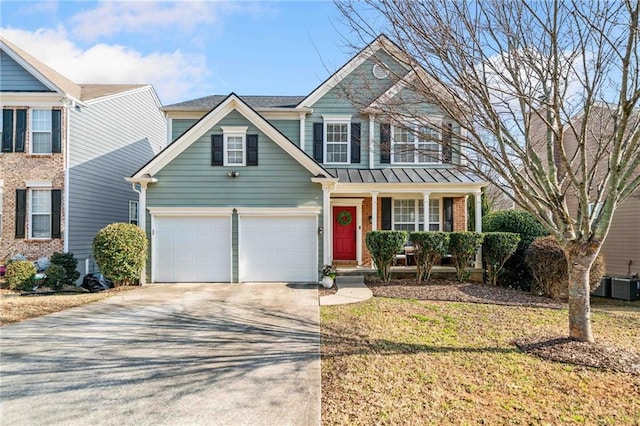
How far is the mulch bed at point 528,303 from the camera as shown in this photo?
5156mm

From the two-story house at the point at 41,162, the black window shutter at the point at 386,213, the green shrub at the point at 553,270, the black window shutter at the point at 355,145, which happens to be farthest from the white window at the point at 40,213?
the green shrub at the point at 553,270

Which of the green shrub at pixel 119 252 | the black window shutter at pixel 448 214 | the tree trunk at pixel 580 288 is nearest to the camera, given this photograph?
the tree trunk at pixel 580 288

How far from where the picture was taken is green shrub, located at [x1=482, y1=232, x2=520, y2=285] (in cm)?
1136

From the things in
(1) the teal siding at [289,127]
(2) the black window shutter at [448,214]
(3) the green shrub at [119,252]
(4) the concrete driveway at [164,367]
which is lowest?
(4) the concrete driveway at [164,367]

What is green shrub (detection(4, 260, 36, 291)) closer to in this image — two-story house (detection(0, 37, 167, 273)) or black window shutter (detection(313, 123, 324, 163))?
two-story house (detection(0, 37, 167, 273))

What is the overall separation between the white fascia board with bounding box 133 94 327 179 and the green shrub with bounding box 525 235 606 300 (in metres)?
6.68

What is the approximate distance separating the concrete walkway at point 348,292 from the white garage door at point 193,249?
3.67m

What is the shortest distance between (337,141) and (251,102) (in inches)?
164

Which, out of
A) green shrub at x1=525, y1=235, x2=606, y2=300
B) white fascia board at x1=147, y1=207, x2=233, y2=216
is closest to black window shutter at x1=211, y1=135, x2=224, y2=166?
white fascia board at x1=147, y1=207, x2=233, y2=216

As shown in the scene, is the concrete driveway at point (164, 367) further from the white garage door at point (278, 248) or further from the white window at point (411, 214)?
the white window at point (411, 214)

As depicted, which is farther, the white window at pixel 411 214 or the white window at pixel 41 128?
the white window at pixel 411 214

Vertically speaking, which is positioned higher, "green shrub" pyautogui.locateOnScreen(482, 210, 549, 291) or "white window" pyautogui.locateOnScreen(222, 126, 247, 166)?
"white window" pyautogui.locateOnScreen(222, 126, 247, 166)

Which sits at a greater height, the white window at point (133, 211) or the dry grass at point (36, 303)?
the white window at point (133, 211)

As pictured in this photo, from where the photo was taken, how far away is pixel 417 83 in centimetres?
640
